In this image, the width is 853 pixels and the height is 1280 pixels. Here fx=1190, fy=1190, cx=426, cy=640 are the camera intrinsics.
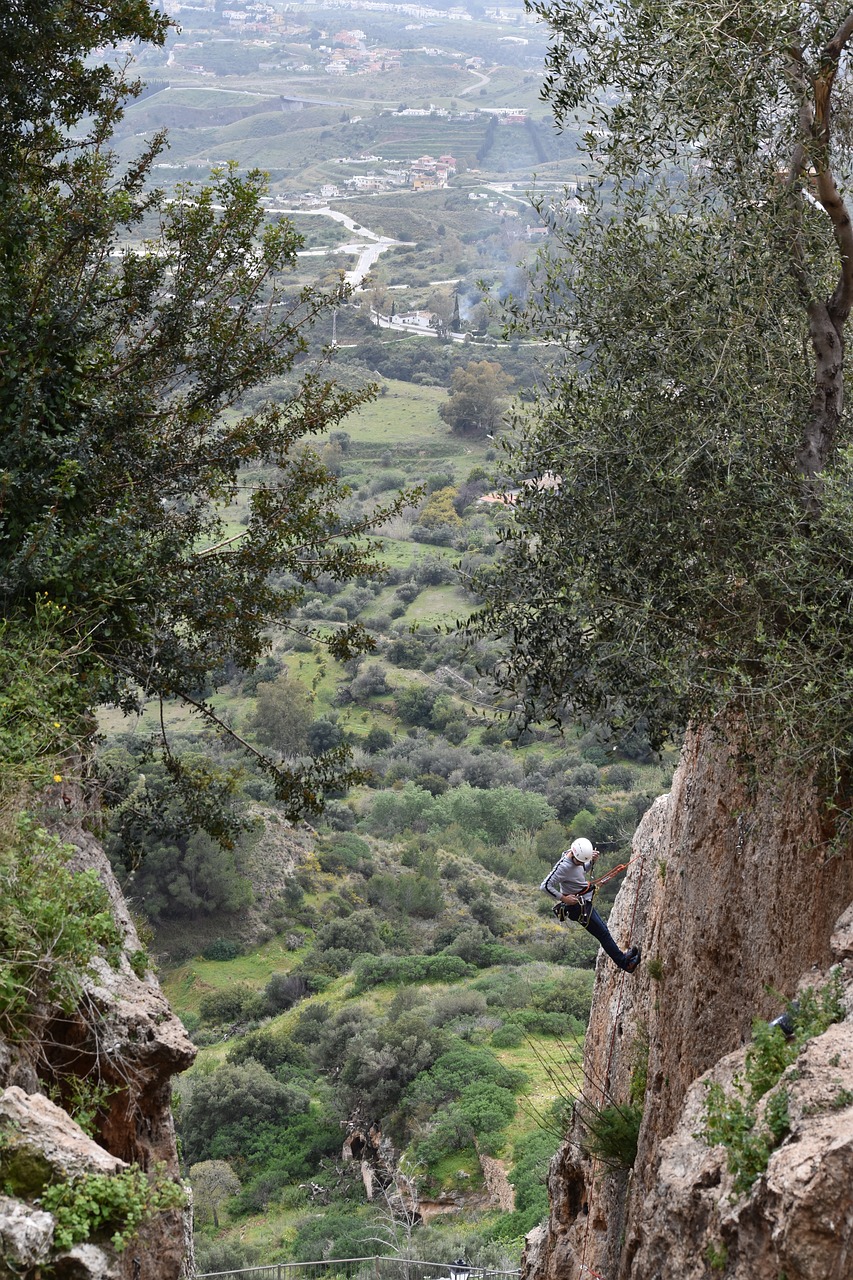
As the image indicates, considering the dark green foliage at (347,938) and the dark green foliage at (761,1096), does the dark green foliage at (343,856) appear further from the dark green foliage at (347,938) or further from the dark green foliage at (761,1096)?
the dark green foliage at (761,1096)

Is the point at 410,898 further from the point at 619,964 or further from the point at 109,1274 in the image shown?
the point at 109,1274

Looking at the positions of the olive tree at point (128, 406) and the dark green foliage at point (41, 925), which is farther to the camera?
the olive tree at point (128, 406)

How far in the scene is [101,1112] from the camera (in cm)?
634

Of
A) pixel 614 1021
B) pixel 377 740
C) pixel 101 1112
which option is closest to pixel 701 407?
pixel 101 1112

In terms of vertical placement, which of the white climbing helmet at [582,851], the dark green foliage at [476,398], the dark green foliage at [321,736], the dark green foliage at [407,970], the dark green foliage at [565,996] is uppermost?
the white climbing helmet at [582,851]

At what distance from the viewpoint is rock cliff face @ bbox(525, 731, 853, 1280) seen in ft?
16.0

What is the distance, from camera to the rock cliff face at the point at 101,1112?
4875 millimetres

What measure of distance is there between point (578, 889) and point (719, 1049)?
2.34 metres

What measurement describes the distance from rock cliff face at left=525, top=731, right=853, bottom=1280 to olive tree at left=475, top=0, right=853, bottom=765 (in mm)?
799

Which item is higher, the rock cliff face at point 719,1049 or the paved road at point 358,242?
the paved road at point 358,242

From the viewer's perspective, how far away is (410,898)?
3703 centimetres

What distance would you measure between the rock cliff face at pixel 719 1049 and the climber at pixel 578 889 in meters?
0.47

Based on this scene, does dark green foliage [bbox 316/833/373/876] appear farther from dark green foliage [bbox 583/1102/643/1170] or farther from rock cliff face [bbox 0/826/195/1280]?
rock cliff face [bbox 0/826/195/1280]

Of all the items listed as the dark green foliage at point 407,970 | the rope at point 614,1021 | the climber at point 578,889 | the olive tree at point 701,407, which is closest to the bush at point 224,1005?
the dark green foliage at point 407,970
